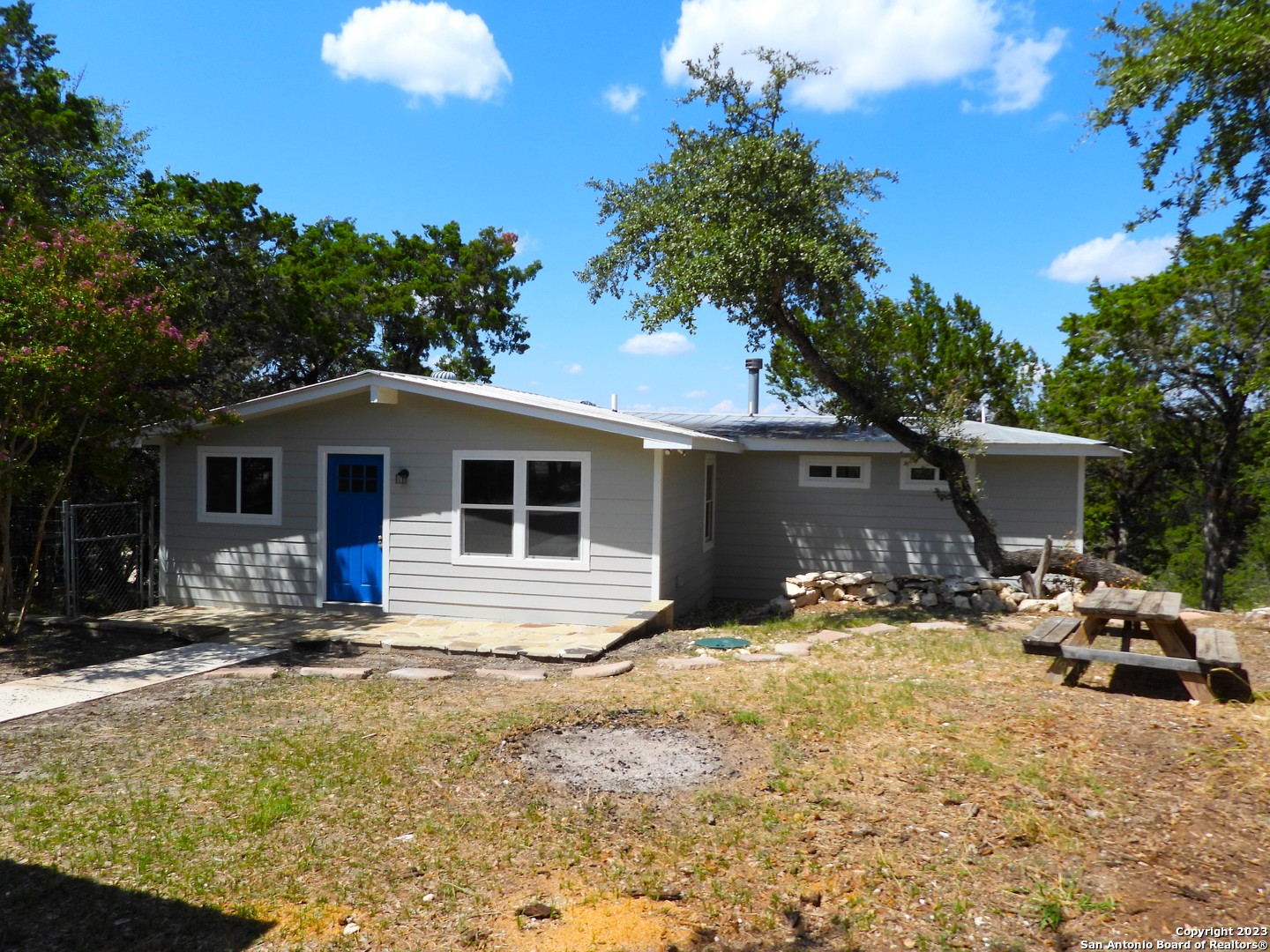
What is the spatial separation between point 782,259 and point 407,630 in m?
6.07

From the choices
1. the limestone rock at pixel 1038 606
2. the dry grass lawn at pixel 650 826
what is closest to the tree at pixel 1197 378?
the limestone rock at pixel 1038 606

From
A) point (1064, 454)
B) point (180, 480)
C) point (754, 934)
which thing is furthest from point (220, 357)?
point (754, 934)

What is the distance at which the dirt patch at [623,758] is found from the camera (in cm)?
483

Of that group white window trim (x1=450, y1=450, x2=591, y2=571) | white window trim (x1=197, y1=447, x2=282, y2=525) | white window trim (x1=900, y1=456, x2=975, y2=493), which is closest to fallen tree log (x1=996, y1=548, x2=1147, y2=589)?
white window trim (x1=900, y1=456, x2=975, y2=493)

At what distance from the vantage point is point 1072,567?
459 inches

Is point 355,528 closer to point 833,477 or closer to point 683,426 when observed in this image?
point 683,426

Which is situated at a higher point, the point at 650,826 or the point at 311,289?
the point at 311,289

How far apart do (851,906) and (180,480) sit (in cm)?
1048

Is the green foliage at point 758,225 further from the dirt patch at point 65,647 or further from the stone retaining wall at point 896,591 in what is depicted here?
the dirt patch at point 65,647

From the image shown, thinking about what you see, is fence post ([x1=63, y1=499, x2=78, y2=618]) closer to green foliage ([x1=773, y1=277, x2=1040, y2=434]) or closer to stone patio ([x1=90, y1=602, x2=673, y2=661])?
stone patio ([x1=90, y1=602, x2=673, y2=661])

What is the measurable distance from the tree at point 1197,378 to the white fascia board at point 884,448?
22.3 feet

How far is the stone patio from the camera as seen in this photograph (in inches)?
338

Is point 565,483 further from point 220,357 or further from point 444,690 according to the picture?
point 220,357

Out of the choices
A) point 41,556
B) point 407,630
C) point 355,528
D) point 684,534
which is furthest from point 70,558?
point 684,534
